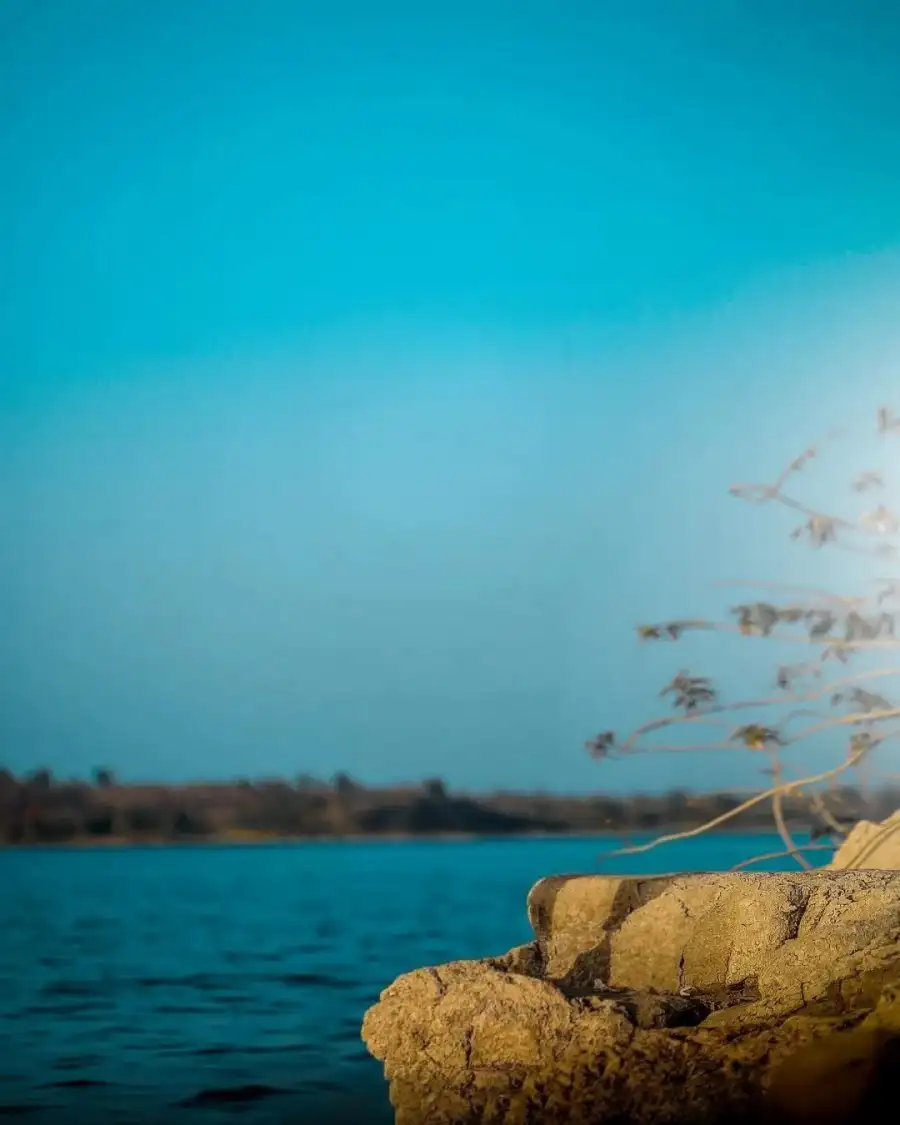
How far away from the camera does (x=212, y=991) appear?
9.33 meters

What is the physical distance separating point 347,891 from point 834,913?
2003 cm

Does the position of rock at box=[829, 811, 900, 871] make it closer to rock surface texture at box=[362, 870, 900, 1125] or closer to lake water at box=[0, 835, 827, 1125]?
rock surface texture at box=[362, 870, 900, 1125]

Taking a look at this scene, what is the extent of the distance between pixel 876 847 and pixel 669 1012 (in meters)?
1.33

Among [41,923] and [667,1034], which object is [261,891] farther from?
[667,1034]

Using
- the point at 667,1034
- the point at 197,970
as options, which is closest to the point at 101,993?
the point at 197,970

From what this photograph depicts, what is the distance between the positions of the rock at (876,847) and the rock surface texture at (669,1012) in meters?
0.65

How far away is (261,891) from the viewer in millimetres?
23312

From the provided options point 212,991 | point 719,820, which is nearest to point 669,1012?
point 719,820

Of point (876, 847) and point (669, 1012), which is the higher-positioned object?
point (876, 847)

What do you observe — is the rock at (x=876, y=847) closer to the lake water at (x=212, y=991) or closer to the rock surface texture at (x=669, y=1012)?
the rock surface texture at (x=669, y=1012)

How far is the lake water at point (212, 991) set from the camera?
18.7ft

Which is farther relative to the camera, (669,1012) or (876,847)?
(876,847)

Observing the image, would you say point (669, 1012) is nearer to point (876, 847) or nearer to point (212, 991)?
point (876, 847)

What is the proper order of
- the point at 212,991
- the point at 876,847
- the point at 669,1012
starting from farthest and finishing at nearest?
the point at 212,991, the point at 876,847, the point at 669,1012
